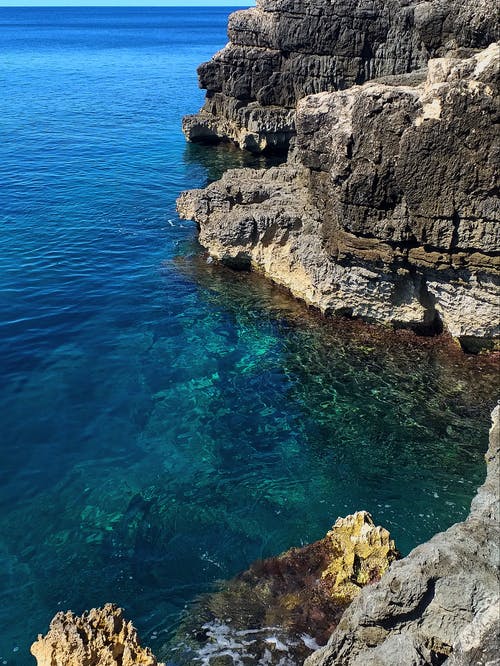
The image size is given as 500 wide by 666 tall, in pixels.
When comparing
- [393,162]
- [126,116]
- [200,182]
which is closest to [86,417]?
[393,162]

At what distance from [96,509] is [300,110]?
50.9 ft

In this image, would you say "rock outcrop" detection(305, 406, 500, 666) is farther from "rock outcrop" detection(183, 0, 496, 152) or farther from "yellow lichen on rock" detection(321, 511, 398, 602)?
"rock outcrop" detection(183, 0, 496, 152)

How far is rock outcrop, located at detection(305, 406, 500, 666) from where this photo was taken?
8.46 meters

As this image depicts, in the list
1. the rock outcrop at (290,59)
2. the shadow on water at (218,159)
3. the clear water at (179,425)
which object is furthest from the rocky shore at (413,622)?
the rock outcrop at (290,59)

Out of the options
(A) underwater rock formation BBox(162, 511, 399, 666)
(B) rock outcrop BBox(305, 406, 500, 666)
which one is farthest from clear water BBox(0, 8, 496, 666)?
(B) rock outcrop BBox(305, 406, 500, 666)

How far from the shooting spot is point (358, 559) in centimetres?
1332

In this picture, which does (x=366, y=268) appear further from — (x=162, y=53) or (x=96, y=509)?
(x=162, y=53)

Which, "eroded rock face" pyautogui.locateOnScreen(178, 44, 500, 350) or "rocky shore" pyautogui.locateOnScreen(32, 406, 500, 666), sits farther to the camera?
"eroded rock face" pyautogui.locateOnScreen(178, 44, 500, 350)

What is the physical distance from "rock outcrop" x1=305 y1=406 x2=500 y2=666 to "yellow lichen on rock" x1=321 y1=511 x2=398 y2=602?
3.67 meters

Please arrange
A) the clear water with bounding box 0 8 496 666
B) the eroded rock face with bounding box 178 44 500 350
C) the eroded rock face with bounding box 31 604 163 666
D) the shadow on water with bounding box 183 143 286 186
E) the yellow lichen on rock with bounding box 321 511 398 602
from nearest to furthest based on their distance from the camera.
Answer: the eroded rock face with bounding box 31 604 163 666 < the yellow lichen on rock with bounding box 321 511 398 602 < the clear water with bounding box 0 8 496 666 < the eroded rock face with bounding box 178 44 500 350 < the shadow on water with bounding box 183 143 286 186

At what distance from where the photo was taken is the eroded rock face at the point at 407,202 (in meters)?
18.6

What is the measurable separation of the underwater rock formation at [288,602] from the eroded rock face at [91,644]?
8.32ft

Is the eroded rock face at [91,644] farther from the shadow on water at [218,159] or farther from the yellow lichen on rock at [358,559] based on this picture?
the shadow on water at [218,159]

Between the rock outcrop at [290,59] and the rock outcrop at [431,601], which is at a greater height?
the rock outcrop at [290,59]
